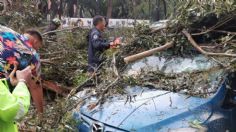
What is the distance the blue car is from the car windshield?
13 millimetres

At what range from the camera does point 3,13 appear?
983cm

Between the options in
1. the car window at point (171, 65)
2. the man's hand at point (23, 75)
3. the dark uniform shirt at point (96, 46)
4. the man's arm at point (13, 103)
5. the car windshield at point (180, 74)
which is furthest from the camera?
the dark uniform shirt at point (96, 46)

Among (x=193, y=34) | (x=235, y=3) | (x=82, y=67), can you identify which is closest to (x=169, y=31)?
(x=193, y=34)

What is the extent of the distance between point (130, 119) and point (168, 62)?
138cm

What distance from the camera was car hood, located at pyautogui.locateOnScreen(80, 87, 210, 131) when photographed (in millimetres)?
4570

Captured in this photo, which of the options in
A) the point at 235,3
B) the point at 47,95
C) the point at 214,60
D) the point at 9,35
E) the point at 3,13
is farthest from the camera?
the point at 3,13

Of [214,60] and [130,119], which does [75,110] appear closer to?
[130,119]

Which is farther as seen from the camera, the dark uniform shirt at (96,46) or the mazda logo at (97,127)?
the dark uniform shirt at (96,46)

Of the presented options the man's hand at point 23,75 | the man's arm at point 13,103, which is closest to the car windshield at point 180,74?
the man's hand at point 23,75

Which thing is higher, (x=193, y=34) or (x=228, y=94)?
(x=193, y=34)

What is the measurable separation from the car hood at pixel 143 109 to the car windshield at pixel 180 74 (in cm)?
14

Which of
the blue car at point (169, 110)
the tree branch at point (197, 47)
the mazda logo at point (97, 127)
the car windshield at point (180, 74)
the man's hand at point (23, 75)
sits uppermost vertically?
the man's hand at point (23, 75)

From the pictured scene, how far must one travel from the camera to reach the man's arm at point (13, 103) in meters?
2.88

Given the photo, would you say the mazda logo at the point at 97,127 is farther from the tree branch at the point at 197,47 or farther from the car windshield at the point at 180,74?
the tree branch at the point at 197,47
